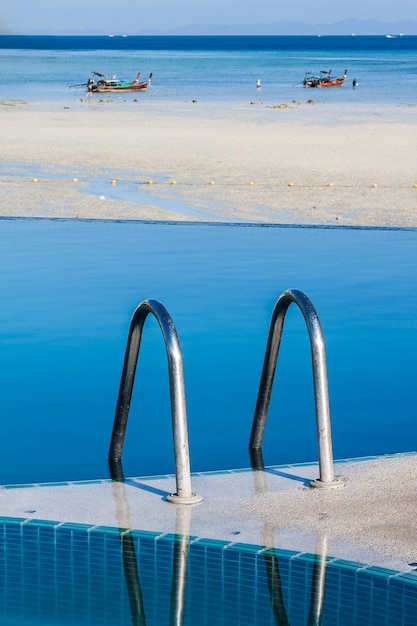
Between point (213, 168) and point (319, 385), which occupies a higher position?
point (319, 385)

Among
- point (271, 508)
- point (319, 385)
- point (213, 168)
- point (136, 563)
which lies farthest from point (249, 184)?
point (136, 563)

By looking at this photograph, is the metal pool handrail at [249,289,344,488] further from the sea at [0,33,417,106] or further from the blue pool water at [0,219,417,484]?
the sea at [0,33,417,106]

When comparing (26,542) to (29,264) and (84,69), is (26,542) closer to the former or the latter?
(29,264)

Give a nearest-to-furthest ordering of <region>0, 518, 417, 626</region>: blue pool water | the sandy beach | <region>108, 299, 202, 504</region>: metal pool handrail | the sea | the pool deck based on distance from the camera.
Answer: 1. <region>0, 518, 417, 626</region>: blue pool water
2. the pool deck
3. <region>108, 299, 202, 504</region>: metal pool handrail
4. the sandy beach
5. the sea

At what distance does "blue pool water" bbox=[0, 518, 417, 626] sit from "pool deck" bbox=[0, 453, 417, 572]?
102mm

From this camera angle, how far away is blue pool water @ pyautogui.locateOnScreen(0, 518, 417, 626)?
3.29 meters

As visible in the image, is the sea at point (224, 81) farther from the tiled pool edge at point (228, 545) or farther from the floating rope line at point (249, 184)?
the tiled pool edge at point (228, 545)

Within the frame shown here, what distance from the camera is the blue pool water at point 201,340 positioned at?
5.84 meters

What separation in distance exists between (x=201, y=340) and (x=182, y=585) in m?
4.24

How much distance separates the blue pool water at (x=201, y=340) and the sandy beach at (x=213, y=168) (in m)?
1.77

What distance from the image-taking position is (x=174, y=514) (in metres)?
4.06

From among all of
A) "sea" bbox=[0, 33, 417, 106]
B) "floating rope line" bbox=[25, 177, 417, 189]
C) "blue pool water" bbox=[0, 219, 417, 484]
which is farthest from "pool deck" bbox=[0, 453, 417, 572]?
"sea" bbox=[0, 33, 417, 106]

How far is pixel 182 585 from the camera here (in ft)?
11.3

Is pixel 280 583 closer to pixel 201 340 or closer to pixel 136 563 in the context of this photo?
pixel 136 563
